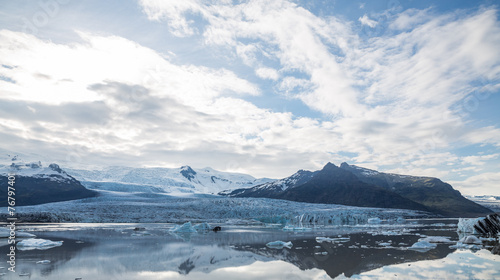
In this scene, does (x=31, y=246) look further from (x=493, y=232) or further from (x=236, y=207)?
(x=236, y=207)

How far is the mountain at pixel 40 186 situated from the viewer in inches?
5044

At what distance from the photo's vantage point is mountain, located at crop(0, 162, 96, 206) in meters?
128

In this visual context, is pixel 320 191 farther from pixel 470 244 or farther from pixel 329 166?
pixel 470 244

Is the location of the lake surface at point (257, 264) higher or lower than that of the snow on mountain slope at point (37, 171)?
lower

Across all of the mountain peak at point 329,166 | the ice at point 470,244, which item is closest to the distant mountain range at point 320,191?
the mountain peak at point 329,166

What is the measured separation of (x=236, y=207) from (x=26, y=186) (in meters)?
115

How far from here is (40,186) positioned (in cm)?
14312

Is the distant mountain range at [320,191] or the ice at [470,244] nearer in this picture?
the ice at [470,244]

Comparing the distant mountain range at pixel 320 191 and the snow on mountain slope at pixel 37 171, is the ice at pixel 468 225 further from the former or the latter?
the snow on mountain slope at pixel 37 171

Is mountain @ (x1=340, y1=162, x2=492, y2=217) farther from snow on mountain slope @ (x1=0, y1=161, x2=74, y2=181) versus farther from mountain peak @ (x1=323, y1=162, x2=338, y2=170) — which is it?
snow on mountain slope @ (x1=0, y1=161, x2=74, y2=181)

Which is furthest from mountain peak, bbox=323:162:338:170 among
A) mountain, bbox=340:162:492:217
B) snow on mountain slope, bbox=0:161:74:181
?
snow on mountain slope, bbox=0:161:74:181

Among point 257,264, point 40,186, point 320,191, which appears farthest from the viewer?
point 320,191

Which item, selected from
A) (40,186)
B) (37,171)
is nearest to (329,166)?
(40,186)

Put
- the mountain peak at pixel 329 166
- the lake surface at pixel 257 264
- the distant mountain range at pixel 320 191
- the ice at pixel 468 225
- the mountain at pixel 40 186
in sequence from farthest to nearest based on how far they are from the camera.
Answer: the mountain peak at pixel 329 166, the distant mountain range at pixel 320 191, the mountain at pixel 40 186, the ice at pixel 468 225, the lake surface at pixel 257 264
